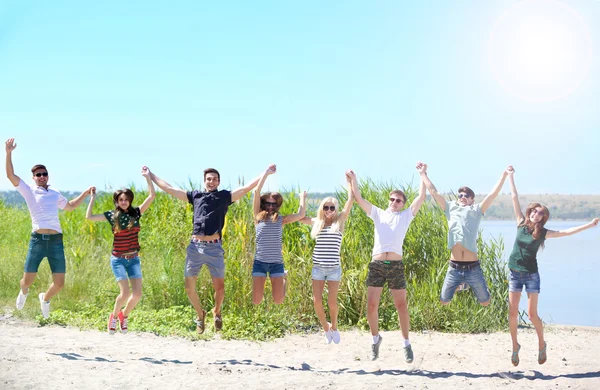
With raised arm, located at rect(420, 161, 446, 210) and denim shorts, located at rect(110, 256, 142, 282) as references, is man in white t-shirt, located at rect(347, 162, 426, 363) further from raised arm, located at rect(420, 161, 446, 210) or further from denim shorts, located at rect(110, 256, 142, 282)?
denim shorts, located at rect(110, 256, 142, 282)

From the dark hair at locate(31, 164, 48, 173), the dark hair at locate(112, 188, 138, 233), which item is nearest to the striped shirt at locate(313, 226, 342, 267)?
the dark hair at locate(112, 188, 138, 233)

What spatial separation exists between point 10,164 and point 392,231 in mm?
5375

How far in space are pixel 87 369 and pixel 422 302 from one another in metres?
5.51

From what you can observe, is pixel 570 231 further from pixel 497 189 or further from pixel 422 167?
pixel 422 167

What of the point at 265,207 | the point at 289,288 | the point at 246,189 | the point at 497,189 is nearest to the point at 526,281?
the point at 497,189

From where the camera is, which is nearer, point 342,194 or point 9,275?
point 342,194

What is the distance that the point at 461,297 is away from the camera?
11.3m

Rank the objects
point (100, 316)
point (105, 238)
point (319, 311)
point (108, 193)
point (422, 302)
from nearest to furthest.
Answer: point (319, 311), point (422, 302), point (100, 316), point (105, 238), point (108, 193)

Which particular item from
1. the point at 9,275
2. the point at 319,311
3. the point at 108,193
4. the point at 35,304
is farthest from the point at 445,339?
the point at 108,193

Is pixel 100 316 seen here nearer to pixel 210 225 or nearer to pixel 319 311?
pixel 210 225

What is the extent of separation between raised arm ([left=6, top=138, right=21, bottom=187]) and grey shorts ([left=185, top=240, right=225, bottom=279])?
2.71 m

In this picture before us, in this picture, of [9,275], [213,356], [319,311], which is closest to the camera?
[319,311]

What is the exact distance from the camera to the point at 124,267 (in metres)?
8.77

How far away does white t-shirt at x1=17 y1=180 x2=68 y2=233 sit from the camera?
9.20 meters
